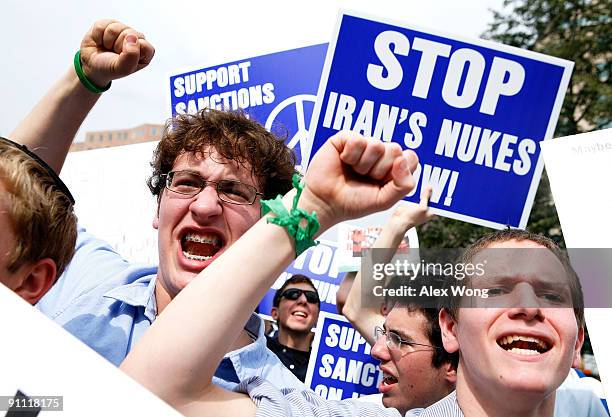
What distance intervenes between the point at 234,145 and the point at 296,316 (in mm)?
1971

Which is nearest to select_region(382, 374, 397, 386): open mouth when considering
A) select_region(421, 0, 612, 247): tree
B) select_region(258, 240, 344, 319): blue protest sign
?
select_region(258, 240, 344, 319): blue protest sign

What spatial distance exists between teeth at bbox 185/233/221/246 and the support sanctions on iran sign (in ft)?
2.93

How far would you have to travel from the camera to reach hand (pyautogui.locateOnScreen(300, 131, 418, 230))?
1269mm

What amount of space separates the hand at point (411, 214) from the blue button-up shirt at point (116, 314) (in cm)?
84

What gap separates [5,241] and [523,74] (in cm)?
197

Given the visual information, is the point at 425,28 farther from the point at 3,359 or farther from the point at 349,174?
the point at 3,359

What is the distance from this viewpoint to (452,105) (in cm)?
273

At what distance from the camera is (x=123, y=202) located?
342 centimetres

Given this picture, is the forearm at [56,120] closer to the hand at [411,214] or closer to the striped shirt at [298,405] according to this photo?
the striped shirt at [298,405]

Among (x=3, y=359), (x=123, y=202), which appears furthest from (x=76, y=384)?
(x=123, y=202)

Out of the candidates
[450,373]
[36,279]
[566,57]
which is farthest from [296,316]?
[566,57]

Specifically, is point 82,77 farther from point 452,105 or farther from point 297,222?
point 452,105

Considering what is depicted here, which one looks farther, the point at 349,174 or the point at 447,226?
the point at 447,226

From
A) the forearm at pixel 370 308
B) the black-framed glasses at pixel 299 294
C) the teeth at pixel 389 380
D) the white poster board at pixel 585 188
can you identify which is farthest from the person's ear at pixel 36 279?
the black-framed glasses at pixel 299 294
